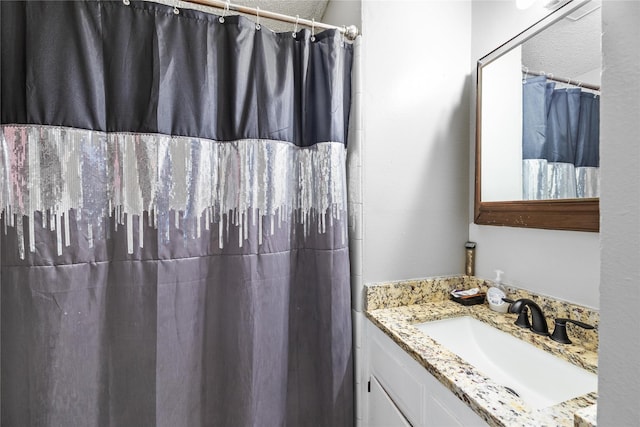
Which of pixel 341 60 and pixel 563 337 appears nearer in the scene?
pixel 563 337

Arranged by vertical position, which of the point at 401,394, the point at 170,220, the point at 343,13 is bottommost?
the point at 401,394

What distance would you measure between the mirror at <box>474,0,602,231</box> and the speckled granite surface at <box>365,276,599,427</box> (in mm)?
310

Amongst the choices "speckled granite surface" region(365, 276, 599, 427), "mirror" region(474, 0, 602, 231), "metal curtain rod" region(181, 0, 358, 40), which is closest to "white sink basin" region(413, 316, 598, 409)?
"speckled granite surface" region(365, 276, 599, 427)

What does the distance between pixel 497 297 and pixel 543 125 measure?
65 centimetres

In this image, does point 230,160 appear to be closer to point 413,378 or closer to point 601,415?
point 413,378

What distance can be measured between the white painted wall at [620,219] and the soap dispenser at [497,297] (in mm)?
845

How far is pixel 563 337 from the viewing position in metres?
0.86

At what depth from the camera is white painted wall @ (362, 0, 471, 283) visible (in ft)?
3.69

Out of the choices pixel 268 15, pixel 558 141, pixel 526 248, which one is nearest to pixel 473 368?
pixel 526 248

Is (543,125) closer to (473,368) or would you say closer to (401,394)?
(473,368)

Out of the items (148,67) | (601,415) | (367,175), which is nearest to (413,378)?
(601,415)

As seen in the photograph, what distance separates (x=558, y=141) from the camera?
0.93m

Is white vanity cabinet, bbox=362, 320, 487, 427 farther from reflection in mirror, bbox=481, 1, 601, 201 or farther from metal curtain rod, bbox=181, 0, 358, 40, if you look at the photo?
metal curtain rod, bbox=181, 0, 358, 40

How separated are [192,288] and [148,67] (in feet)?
2.51
